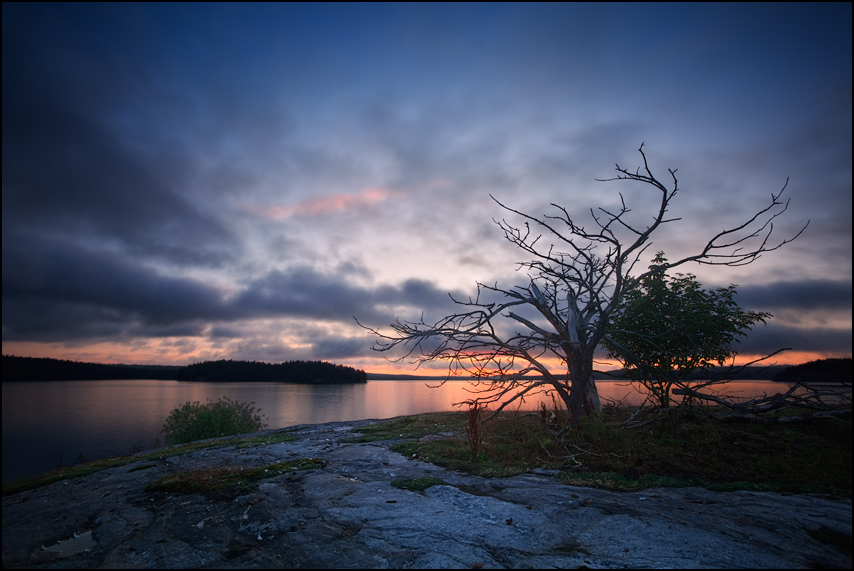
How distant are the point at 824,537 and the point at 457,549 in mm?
3791

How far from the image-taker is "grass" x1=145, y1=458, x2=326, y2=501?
22.7 ft

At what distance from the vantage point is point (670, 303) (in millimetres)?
11492

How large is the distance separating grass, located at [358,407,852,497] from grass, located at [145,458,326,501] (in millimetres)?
3517

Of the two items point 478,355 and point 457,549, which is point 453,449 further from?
point 457,549

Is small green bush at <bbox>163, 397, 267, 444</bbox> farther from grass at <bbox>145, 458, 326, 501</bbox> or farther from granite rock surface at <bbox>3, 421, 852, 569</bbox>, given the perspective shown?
grass at <bbox>145, 458, 326, 501</bbox>

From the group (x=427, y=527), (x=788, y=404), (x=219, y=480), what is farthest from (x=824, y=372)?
(x=219, y=480)

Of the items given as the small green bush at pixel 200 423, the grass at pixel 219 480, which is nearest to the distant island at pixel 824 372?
the grass at pixel 219 480

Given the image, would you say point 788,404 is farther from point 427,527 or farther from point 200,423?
point 200,423

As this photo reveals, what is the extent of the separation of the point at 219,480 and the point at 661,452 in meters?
9.81

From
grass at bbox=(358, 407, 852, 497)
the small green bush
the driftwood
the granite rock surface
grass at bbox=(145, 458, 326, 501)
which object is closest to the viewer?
the granite rock surface

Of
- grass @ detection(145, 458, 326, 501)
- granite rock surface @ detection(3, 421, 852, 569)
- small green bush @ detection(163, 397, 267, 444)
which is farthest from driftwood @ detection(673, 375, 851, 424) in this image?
small green bush @ detection(163, 397, 267, 444)

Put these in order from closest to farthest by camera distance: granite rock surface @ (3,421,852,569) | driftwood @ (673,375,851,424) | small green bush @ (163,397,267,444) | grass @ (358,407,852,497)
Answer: granite rock surface @ (3,421,852,569), grass @ (358,407,852,497), driftwood @ (673,375,851,424), small green bush @ (163,397,267,444)

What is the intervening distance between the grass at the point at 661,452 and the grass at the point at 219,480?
3.52 metres

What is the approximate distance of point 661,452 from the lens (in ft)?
28.3
